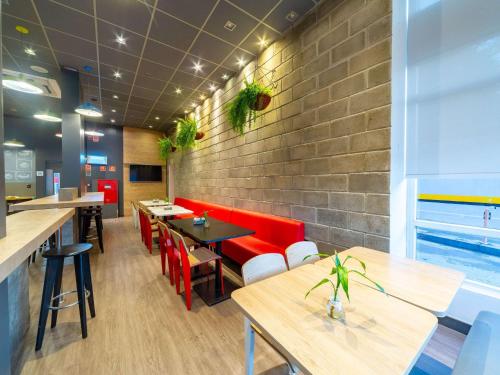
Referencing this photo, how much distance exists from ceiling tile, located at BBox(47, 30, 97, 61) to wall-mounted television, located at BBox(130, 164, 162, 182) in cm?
532

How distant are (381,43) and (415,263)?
2023 millimetres

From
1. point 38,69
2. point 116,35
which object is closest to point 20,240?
point 116,35

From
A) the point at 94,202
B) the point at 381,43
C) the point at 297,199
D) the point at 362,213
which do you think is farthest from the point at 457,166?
the point at 94,202

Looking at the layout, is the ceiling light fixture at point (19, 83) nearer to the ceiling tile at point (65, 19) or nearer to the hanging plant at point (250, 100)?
the ceiling tile at point (65, 19)

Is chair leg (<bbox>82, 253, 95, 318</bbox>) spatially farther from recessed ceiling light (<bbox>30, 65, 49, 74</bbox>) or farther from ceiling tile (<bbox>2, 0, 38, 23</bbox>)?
recessed ceiling light (<bbox>30, 65, 49, 74</bbox>)

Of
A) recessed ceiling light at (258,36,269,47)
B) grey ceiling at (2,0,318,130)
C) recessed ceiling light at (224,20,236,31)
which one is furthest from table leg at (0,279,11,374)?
recessed ceiling light at (258,36,269,47)

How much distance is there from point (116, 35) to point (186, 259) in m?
3.40

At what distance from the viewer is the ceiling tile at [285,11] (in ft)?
8.27

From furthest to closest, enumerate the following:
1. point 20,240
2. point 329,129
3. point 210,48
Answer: point 210,48 < point 329,129 < point 20,240

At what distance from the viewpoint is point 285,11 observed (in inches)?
104

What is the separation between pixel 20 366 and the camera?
1.56m

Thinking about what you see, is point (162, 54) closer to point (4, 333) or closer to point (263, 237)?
point (263, 237)

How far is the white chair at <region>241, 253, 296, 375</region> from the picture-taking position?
129 cm

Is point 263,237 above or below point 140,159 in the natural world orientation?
below
